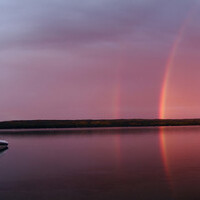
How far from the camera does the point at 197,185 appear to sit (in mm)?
21312

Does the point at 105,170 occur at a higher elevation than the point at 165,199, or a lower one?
lower

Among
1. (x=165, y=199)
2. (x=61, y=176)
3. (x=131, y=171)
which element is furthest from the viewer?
(x=131, y=171)

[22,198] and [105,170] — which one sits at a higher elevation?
[22,198]

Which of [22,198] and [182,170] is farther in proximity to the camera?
[182,170]

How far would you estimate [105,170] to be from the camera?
2984 cm

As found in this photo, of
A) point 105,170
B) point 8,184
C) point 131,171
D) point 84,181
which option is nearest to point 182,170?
point 131,171

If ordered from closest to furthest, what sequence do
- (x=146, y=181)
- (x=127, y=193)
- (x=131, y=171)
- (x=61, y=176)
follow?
1. (x=127, y=193)
2. (x=146, y=181)
3. (x=61, y=176)
4. (x=131, y=171)

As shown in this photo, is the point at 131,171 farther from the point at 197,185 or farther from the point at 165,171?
the point at 197,185

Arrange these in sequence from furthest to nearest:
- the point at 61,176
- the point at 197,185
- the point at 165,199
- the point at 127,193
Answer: the point at 61,176, the point at 197,185, the point at 127,193, the point at 165,199

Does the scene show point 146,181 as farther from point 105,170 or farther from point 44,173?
point 44,173

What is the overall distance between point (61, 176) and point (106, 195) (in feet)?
28.2

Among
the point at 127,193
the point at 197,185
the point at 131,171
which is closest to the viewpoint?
the point at 127,193

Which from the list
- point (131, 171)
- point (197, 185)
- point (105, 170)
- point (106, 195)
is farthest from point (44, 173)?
point (197, 185)

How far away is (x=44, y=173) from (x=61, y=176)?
2534 mm
